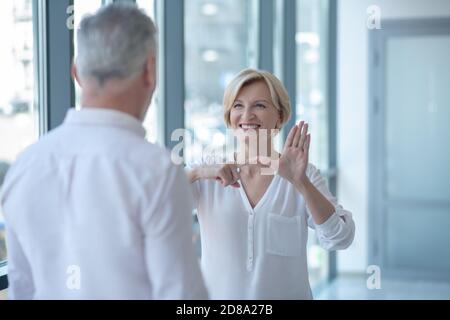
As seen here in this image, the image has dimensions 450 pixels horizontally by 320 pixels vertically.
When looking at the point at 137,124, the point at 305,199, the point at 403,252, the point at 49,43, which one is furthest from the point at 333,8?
the point at 137,124

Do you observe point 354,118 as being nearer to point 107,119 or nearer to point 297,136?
point 297,136

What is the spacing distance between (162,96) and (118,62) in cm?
231

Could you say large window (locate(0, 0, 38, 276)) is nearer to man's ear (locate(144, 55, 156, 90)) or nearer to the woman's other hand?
the woman's other hand

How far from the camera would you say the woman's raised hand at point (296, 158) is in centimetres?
174

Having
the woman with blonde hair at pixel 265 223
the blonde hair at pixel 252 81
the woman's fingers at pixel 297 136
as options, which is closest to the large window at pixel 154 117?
the blonde hair at pixel 252 81

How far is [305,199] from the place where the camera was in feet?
5.82

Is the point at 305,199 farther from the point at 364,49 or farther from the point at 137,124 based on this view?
the point at 364,49

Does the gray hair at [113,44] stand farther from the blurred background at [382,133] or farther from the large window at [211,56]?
the blurred background at [382,133]

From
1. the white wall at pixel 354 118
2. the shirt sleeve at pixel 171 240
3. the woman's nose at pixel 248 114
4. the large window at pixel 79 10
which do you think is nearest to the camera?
the shirt sleeve at pixel 171 240

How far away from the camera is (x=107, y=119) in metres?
1.28

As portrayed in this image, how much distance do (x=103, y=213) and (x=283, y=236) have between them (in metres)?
0.70

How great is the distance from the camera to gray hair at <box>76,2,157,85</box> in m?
1.27

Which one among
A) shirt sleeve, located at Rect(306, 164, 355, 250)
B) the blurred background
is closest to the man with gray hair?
shirt sleeve, located at Rect(306, 164, 355, 250)

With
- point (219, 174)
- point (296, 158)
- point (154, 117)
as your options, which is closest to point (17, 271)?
point (219, 174)
